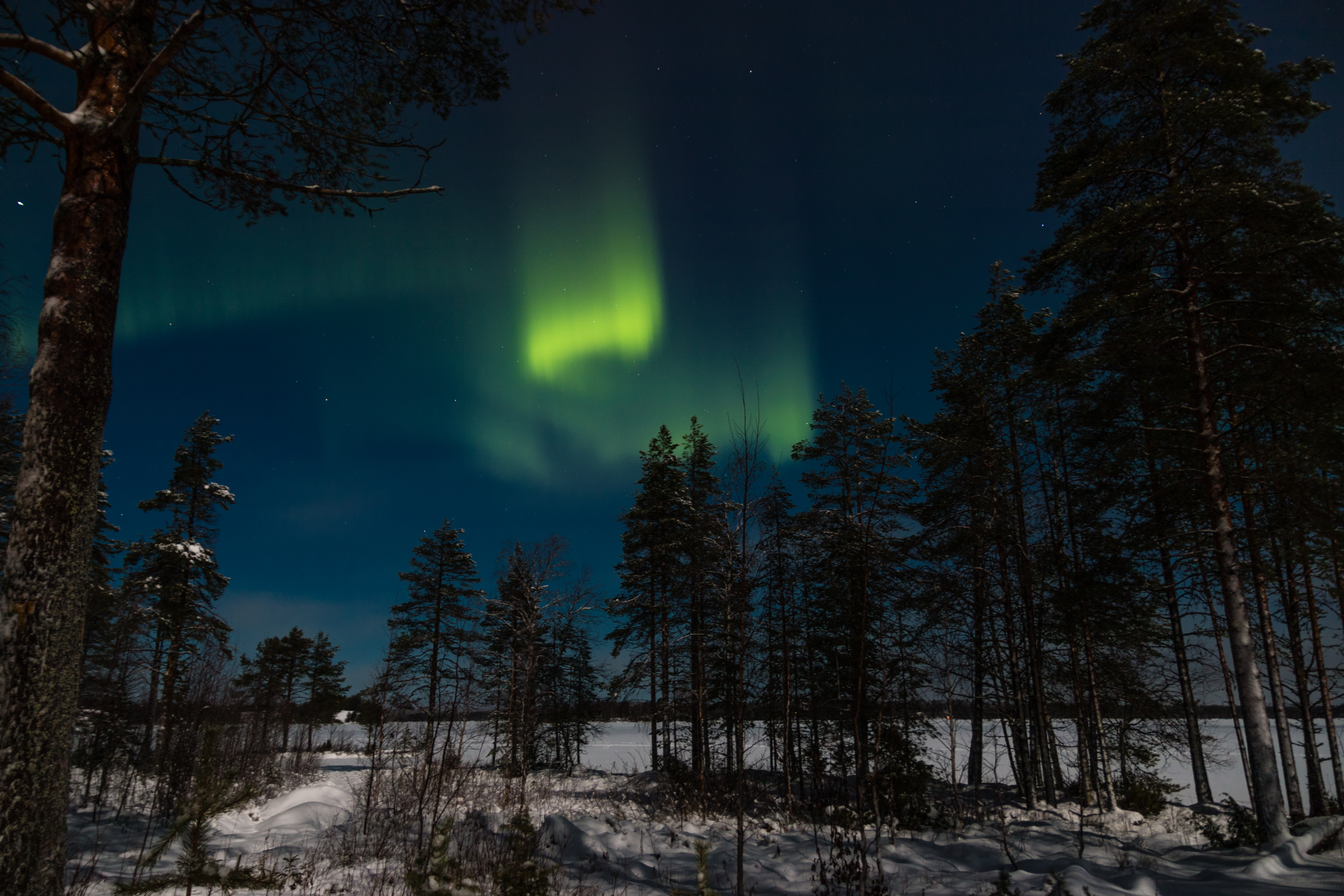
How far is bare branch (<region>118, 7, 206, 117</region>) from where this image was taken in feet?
13.4

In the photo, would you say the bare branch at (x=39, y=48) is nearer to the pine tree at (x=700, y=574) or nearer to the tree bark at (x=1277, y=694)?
the pine tree at (x=700, y=574)

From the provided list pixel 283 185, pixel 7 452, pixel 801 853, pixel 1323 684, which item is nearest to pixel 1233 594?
pixel 1323 684

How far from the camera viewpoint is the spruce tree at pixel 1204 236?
934 centimetres

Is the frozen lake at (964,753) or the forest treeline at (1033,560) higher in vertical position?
the forest treeline at (1033,560)

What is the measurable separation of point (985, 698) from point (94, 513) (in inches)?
703

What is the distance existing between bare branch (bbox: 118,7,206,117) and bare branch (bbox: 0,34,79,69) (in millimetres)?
328

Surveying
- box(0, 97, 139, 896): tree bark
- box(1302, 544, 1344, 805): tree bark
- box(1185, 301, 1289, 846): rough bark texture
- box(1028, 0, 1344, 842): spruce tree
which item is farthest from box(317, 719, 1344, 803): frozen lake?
box(0, 97, 139, 896): tree bark

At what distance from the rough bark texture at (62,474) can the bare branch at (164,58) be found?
0.42ft

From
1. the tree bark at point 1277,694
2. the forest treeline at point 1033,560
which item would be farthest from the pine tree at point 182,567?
the tree bark at point 1277,694

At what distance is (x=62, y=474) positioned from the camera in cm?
370

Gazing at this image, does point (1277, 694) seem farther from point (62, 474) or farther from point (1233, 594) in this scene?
point (62, 474)

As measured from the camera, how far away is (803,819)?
50.5 feet

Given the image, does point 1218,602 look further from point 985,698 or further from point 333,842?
point 333,842

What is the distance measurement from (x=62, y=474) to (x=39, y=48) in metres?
2.87
